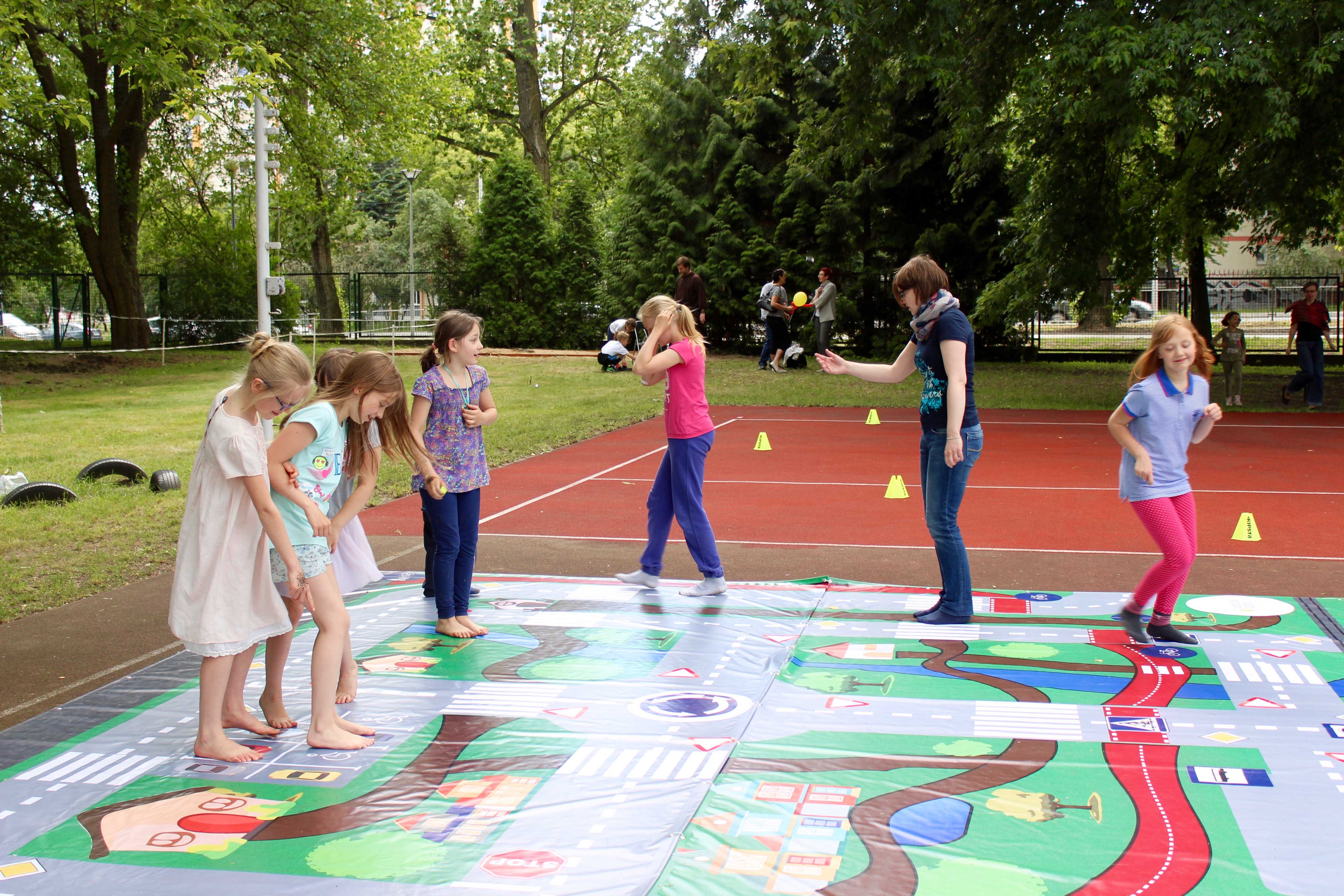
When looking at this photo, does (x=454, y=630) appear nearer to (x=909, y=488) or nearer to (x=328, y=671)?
(x=328, y=671)

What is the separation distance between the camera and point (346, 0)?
985 inches

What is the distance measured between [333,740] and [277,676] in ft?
1.45

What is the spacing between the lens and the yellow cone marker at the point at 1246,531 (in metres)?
7.73

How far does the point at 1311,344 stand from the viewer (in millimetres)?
16516

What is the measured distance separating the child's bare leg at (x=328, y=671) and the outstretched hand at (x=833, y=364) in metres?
2.83

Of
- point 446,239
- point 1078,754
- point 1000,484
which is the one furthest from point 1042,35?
point 446,239

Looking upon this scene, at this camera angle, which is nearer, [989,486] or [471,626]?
[471,626]

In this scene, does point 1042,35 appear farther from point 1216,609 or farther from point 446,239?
point 446,239

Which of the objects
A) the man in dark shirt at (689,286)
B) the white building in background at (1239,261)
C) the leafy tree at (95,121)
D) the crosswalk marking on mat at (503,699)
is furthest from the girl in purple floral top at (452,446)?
the white building in background at (1239,261)

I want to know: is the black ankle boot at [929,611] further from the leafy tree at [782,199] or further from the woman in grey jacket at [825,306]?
the leafy tree at [782,199]

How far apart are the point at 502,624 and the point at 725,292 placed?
21262 millimetres

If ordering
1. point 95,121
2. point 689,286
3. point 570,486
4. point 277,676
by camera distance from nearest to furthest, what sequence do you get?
1. point 277,676
2. point 570,486
3. point 689,286
4. point 95,121

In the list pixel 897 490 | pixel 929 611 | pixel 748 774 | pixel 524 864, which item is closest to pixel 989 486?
pixel 897 490

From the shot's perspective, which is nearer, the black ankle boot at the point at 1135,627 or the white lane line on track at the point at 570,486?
the black ankle boot at the point at 1135,627
